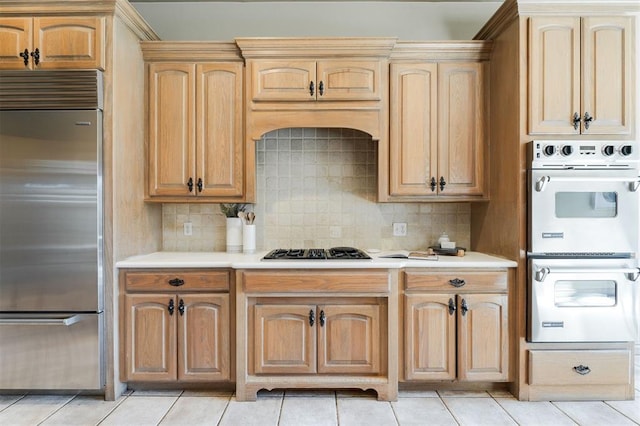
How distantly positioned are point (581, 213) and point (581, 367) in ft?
3.12

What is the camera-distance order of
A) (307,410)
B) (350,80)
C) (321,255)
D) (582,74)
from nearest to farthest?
(307,410)
(582,74)
(321,255)
(350,80)

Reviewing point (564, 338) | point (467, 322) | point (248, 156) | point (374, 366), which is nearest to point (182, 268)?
point (248, 156)

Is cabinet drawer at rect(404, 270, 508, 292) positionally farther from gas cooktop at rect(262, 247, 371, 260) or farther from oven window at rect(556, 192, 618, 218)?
oven window at rect(556, 192, 618, 218)

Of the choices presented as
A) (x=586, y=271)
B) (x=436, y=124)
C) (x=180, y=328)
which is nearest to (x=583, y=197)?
(x=586, y=271)

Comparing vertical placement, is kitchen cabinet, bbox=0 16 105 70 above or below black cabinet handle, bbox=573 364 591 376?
above

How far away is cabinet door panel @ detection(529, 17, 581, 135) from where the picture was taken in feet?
8.32

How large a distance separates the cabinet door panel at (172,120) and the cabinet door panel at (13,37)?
717 mm

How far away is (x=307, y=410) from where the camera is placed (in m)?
2.43

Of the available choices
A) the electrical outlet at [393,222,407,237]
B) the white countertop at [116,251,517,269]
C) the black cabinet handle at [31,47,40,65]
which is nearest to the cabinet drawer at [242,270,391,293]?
the white countertop at [116,251,517,269]

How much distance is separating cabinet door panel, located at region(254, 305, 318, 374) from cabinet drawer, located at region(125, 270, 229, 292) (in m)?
0.30

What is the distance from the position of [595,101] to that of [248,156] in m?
2.27

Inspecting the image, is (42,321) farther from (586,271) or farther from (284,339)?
(586,271)

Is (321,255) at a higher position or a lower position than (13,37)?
lower

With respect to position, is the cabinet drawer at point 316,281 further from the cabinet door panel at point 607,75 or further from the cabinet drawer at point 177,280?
the cabinet door panel at point 607,75
